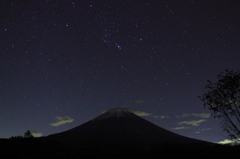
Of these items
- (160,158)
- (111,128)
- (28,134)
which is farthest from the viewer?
(111,128)

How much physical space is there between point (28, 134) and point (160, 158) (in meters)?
58.6

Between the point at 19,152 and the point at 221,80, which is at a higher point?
the point at 221,80

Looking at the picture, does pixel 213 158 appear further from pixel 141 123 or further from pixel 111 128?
pixel 141 123

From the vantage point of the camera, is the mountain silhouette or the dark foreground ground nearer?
the dark foreground ground

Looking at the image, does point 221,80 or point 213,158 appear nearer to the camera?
point 221,80

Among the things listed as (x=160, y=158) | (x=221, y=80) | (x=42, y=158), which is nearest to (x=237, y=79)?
(x=221, y=80)

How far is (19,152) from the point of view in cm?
3166

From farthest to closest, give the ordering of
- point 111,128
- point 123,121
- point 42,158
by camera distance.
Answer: point 123,121
point 111,128
point 42,158

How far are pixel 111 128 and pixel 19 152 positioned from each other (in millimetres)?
135932

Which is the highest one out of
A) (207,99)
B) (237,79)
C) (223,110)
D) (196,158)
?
(237,79)

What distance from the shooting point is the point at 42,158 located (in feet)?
97.9

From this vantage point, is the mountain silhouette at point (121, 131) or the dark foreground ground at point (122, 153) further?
the mountain silhouette at point (121, 131)

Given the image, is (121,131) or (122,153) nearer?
(122,153)

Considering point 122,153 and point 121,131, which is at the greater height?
point 121,131
